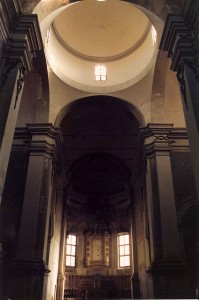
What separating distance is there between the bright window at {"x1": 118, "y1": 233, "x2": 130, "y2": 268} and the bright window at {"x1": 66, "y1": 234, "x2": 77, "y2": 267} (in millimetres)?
2828

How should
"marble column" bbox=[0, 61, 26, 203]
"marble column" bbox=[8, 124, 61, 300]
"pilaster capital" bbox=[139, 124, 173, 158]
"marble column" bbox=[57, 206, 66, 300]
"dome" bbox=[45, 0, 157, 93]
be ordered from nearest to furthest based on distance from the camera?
"marble column" bbox=[0, 61, 26, 203] < "marble column" bbox=[8, 124, 61, 300] < "pilaster capital" bbox=[139, 124, 173, 158] < "dome" bbox=[45, 0, 157, 93] < "marble column" bbox=[57, 206, 66, 300]

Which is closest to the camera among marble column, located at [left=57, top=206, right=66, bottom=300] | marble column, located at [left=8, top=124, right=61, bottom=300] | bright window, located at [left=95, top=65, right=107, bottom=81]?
marble column, located at [left=8, top=124, right=61, bottom=300]

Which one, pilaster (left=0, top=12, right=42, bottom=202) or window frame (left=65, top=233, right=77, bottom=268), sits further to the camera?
window frame (left=65, top=233, right=77, bottom=268)

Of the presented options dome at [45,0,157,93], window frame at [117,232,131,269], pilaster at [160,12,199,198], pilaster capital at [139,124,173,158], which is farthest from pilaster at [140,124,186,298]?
window frame at [117,232,131,269]

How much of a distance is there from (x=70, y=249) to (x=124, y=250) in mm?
3302

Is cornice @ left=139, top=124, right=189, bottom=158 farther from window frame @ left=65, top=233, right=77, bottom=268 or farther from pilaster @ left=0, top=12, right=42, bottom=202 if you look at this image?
window frame @ left=65, top=233, right=77, bottom=268

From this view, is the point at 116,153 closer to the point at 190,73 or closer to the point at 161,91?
the point at 161,91

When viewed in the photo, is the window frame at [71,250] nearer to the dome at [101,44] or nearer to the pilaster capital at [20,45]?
the dome at [101,44]

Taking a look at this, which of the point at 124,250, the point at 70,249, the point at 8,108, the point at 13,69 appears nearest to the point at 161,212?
the point at 8,108

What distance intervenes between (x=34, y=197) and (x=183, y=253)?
5.32 meters

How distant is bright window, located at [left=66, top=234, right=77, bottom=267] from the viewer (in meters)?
17.8

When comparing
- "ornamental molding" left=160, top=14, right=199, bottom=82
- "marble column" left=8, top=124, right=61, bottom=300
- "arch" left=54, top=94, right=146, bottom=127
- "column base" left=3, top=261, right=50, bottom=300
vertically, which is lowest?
"column base" left=3, top=261, right=50, bottom=300

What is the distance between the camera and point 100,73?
Result: 48.0 feet

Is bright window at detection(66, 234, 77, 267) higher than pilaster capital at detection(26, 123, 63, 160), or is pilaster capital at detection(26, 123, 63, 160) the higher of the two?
pilaster capital at detection(26, 123, 63, 160)
